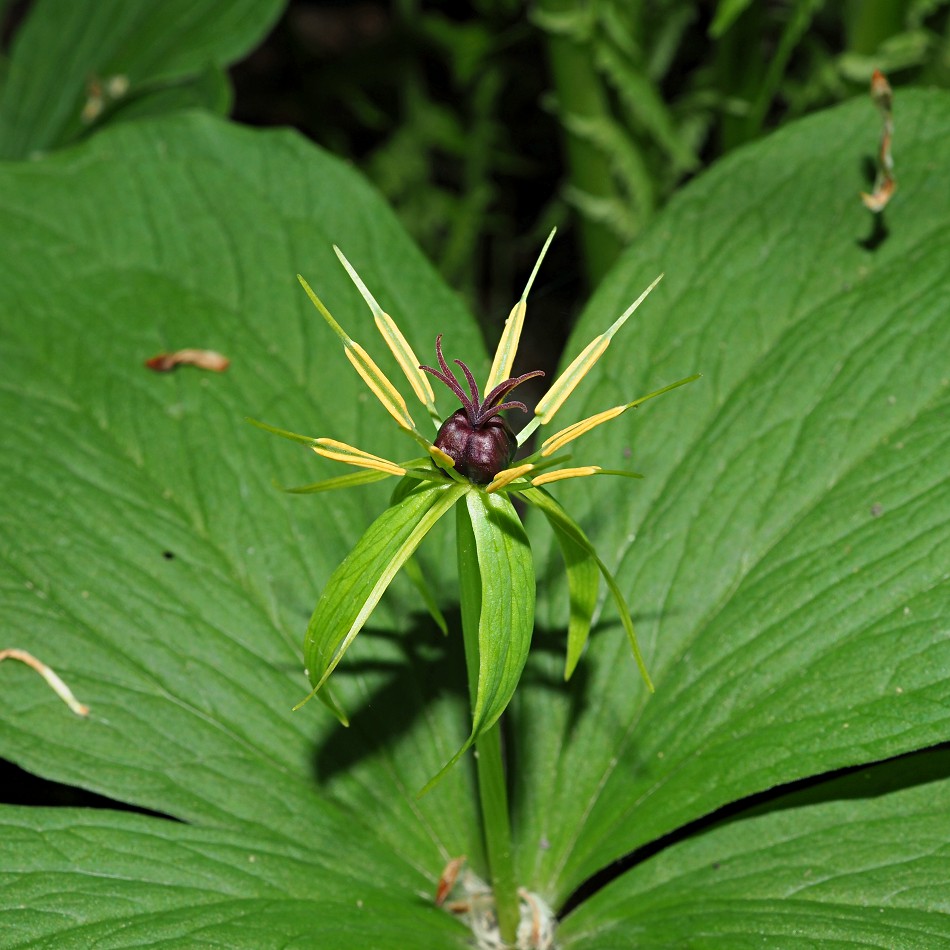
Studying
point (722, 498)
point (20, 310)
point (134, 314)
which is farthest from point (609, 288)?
point (20, 310)

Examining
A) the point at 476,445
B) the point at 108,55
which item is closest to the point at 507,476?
the point at 476,445

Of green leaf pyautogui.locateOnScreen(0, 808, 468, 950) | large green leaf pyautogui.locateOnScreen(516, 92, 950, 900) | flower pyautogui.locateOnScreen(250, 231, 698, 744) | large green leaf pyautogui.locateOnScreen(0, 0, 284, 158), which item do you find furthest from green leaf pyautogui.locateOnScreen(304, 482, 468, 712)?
large green leaf pyautogui.locateOnScreen(0, 0, 284, 158)

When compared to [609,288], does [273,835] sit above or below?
below

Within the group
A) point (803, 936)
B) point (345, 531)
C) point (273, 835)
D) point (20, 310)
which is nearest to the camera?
point (803, 936)

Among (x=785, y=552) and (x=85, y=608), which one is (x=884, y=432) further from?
(x=85, y=608)

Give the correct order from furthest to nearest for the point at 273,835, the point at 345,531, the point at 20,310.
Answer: the point at 20,310 → the point at 345,531 → the point at 273,835

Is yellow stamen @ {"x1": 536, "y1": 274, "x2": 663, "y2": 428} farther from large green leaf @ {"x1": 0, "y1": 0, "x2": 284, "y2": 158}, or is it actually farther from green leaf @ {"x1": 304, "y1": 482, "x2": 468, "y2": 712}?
large green leaf @ {"x1": 0, "y1": 0, "x2": 284, "y2": 158}

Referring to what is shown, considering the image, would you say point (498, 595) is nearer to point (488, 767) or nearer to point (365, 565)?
point (365, 565)
